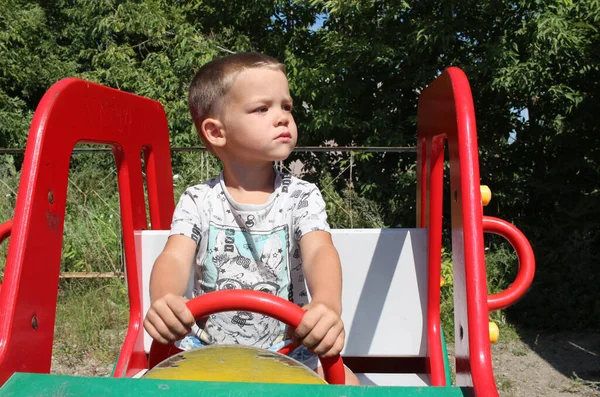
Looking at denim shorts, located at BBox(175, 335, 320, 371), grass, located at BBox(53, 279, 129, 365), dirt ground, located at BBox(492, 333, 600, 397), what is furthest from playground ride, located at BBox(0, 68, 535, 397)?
grass, located at BBox(53, 279, 129, 365)

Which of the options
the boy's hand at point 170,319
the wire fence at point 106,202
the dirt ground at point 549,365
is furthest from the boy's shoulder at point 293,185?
the wire fence at point 106,202

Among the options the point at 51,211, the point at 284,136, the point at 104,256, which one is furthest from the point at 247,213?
the point at 104,256

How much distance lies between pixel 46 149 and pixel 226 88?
1.59 ft

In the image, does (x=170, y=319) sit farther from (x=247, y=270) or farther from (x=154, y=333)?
(x=247, y=270)

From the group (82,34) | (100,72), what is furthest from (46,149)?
(82,34)

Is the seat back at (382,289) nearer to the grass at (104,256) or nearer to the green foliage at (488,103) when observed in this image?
the grass at (104,256)

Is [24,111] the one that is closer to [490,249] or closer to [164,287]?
[490,249]

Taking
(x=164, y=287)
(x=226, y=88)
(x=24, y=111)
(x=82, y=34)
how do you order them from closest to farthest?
(x=164, y=287) → (x=226, y=88) → (x=24, y=111) → (x=82, y=34)

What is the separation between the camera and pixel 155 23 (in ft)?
22.5

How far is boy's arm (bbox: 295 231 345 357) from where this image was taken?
1.12 m

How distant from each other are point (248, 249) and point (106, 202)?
3.51 metres

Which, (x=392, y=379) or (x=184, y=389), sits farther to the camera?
(x=392, y=379)

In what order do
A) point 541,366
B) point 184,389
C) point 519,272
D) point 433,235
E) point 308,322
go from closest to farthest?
point 184,389 → point 308,322 → point 519,272 → point 433,235 → point 541,366

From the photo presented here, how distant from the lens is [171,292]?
140 cm
